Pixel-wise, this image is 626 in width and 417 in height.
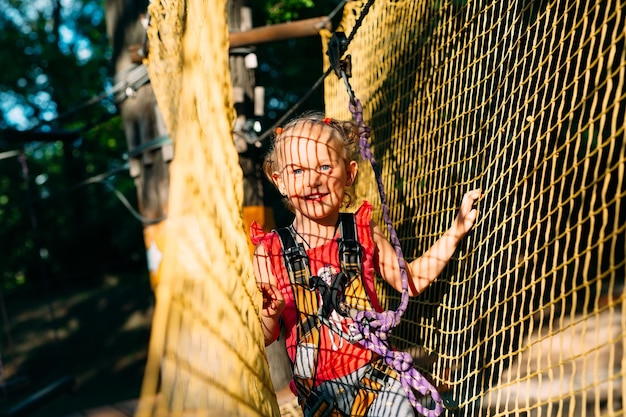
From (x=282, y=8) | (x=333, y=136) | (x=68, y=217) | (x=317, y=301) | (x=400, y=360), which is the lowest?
(x=68, y=217)

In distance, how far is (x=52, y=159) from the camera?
43.3 ft

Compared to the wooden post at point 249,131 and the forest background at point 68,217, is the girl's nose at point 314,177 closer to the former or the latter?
the wooden post at point 249,131

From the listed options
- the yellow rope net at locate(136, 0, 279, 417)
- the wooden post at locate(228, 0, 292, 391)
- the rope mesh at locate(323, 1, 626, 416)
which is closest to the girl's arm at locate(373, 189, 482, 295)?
the rope mesh at locate(323, 1, 626, 416)

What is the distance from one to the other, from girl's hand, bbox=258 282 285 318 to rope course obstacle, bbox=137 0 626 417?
0.34 metres

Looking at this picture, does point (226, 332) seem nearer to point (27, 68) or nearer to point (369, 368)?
point (369, 368)

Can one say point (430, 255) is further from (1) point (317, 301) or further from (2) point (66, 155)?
(2) point (66, 155)

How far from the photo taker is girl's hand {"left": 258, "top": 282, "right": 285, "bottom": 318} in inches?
58.9

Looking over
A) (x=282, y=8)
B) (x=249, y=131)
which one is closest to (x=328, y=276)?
(x=249, y=131)

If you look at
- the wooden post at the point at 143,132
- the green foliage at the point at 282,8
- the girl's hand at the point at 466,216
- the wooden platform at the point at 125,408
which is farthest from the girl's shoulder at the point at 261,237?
the green foliage at the point at 282,8

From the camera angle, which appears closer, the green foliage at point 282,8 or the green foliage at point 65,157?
the green foliage at point 282,8

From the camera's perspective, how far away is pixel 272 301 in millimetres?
1502

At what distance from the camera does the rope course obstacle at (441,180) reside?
3.44 feet

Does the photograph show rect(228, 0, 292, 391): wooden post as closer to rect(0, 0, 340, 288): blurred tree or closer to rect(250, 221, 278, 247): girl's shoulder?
rect(250, 221, 278, 247): girl's shoulder

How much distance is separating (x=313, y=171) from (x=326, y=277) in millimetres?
279
